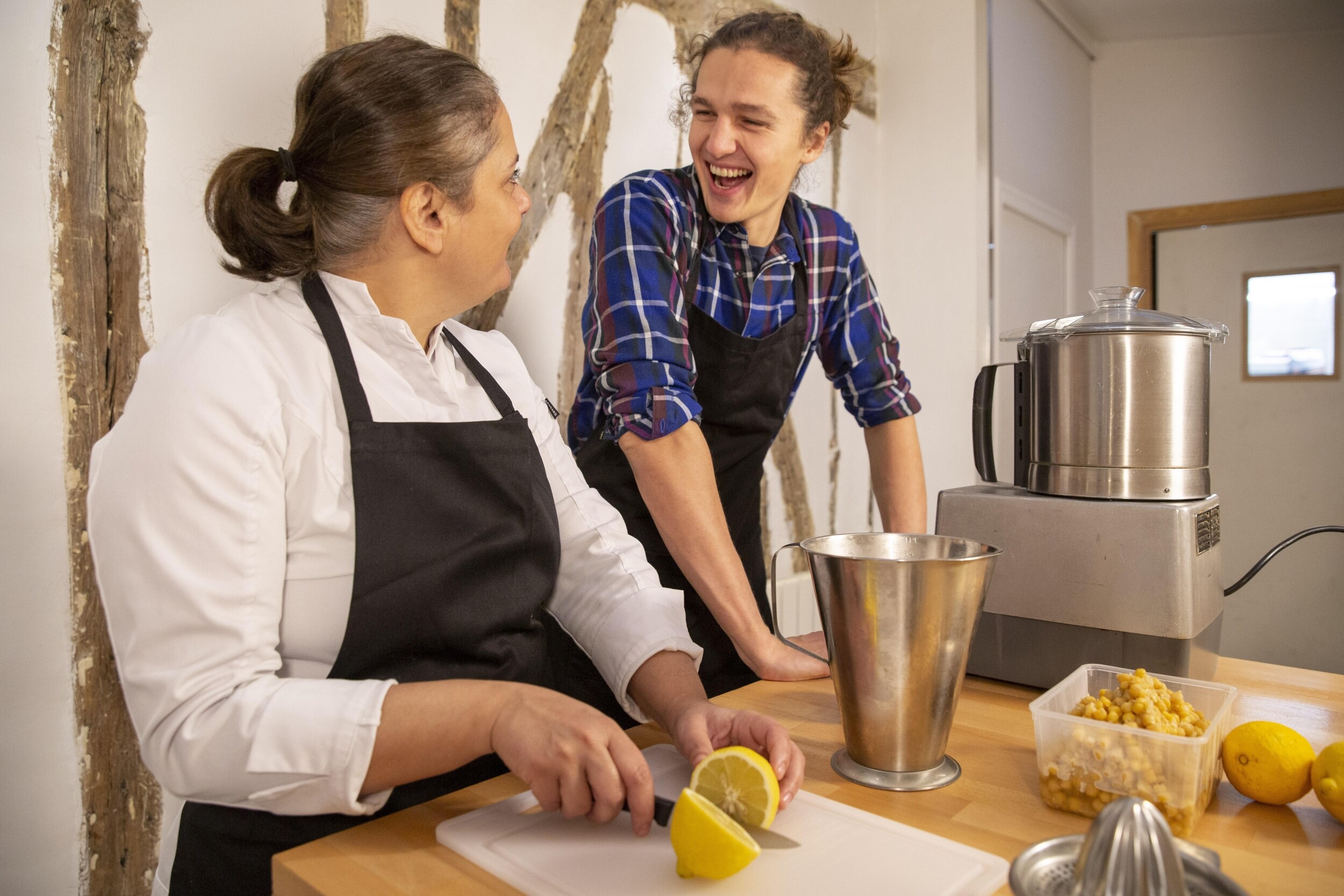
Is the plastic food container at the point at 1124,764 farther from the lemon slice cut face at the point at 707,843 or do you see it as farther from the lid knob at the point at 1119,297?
the lid knob at the point at 1119,297

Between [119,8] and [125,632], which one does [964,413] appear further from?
[125,632]

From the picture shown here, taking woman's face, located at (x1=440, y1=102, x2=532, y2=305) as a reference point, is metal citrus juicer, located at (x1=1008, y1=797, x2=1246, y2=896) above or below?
below

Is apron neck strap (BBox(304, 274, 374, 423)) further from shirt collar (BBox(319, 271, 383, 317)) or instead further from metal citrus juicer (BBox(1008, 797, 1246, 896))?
metal citrus juicer (BBox(1008, 797, 1246, 896))

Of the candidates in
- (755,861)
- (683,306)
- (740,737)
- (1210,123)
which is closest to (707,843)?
(755,861)

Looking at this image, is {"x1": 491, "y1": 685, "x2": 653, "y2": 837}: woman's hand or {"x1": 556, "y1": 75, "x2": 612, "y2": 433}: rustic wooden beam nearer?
{"x1": 491, "y1": 685, "x2": 653, "y2": 837}: woman's hand

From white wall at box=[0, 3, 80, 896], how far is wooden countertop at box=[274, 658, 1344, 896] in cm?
92

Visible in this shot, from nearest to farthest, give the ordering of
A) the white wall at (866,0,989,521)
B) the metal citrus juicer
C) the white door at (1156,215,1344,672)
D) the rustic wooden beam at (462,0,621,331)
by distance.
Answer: the metal citrus juicer < the rustic wooden beam at (462,0,621,331) < the white wall at (866,0,989,521) < the white door at (1156,215,1344,672)

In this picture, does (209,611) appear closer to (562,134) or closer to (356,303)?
(356,303)

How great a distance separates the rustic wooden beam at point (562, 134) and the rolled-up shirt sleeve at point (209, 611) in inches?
48.5

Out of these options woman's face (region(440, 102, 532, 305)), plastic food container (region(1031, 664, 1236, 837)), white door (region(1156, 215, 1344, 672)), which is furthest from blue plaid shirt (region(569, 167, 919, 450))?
white door (region(1156, 215, 1344, 672))

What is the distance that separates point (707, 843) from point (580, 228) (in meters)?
1.88

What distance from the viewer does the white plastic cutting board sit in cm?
66

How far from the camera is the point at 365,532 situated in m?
0.96

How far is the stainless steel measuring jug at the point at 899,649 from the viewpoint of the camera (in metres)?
0.77
